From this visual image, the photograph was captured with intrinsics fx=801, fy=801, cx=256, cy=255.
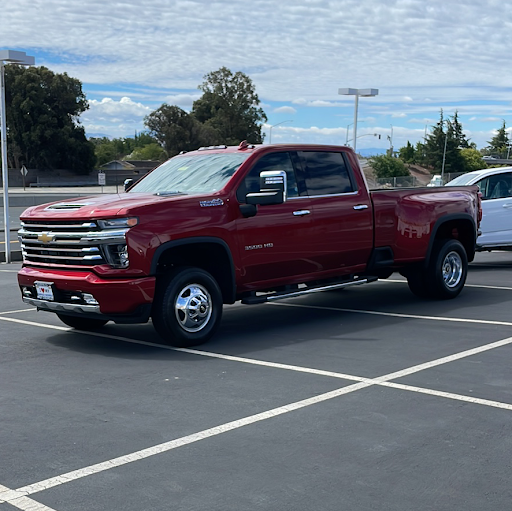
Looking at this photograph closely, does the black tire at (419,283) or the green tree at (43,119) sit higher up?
the green tree at (43,119)

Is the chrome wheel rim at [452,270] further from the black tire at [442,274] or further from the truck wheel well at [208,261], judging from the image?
the truck wheel well at [208,261]

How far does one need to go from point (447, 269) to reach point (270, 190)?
370 centimetres

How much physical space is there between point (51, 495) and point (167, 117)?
94.2 meters

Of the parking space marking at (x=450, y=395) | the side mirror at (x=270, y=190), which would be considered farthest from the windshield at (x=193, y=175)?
the parking space marking at (x=450, y=395)

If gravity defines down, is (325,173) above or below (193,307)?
above

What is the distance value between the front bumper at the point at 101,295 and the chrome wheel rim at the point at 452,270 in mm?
4894

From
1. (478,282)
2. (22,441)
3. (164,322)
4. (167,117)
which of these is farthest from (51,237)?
(167,117)

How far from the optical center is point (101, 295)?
24.6 feet

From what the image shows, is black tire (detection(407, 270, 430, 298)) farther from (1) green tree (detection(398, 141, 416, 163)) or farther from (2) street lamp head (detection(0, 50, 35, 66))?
(1) green tree (detection(398, 141, 416, 163))

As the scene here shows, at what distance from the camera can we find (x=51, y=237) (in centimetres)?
791

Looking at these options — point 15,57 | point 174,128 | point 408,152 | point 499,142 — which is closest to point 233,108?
point 174,128

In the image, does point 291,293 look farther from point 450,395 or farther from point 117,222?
point 450,395

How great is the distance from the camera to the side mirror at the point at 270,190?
26.7ft

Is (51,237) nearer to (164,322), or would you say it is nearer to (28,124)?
(164,322)
